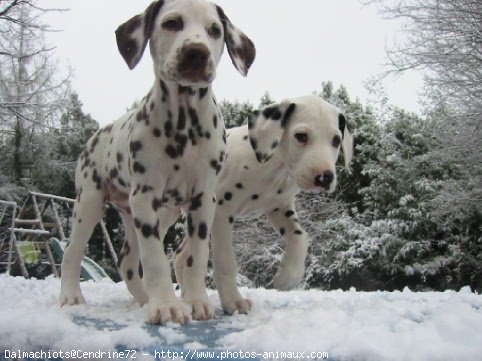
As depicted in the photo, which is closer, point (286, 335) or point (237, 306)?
point (286, 335)

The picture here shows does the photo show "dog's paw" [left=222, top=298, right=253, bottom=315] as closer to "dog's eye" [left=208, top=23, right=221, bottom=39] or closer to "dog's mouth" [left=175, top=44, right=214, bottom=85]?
"dog's mouth" [left=175, top=44, right=214, bottom=85]

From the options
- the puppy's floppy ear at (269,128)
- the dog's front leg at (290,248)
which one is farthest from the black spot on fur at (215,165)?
the dog's front leg at (290,248)

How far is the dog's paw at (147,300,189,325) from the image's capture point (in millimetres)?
1981

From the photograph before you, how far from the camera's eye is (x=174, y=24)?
217 centimetres

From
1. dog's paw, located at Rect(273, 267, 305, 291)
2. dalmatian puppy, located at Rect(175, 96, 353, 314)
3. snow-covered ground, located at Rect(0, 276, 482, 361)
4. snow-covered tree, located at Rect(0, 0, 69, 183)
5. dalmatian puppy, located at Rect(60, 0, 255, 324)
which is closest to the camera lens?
snow-covered ground, located at Rect(0, 276, 482, 361)

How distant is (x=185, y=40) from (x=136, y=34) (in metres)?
0.39

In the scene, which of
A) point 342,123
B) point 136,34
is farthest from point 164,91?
point 342,123

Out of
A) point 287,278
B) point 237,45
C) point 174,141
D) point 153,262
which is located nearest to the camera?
point 153,262

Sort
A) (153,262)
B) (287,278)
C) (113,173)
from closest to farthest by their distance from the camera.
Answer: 1. (153,262)
2. (113,173)
3. (287,278)

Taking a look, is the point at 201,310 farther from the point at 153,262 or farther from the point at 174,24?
the point at 174,24

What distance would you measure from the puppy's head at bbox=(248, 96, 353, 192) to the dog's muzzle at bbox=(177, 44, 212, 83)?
60 centimetres

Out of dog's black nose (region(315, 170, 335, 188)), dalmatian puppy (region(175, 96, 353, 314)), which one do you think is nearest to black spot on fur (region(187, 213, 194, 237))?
dalmatian puppy (region(175, 96, 353, 314))

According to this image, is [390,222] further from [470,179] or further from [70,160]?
[70,160]

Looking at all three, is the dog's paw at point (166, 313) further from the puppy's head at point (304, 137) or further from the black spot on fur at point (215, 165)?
the puppy's head at point (304, 137)
